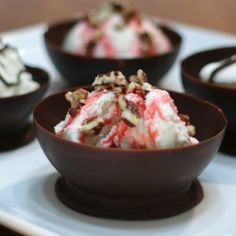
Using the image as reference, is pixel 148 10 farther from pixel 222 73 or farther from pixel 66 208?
pixel 66 208

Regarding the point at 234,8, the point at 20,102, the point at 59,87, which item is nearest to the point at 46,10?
the point at 234,8

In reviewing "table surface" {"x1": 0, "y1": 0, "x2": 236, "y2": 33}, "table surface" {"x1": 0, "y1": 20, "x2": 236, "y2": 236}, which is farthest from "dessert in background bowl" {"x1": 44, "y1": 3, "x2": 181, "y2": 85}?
"table surface" {"x1": 0, "y1": 0, "x2": 236, "y2": 33}

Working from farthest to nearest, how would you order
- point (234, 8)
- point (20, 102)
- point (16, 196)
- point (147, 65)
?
point (234, 8), point (147, 65), point (20, 102), point (16, 196)

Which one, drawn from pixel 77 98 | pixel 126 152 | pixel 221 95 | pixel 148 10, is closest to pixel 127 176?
pixel 126 152

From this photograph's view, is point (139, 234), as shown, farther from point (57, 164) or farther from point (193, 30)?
point (193, 30)

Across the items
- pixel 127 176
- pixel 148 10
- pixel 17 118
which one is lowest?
pixel 148 10

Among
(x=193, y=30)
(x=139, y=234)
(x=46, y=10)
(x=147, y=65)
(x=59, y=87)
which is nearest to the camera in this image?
(x=139, y=234)

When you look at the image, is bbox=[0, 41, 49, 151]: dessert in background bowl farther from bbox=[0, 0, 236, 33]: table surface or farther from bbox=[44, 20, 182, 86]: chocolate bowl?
bbox=[0, 0, 236, 33]: table surface
